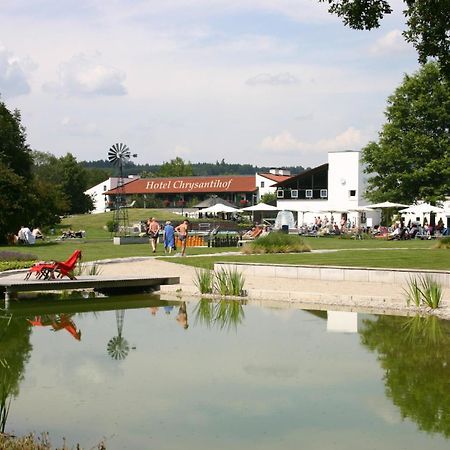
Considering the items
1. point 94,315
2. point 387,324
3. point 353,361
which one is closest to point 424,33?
point 387,324

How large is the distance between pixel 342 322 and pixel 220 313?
2.68m

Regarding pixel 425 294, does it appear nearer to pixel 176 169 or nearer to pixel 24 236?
pixel 24 236

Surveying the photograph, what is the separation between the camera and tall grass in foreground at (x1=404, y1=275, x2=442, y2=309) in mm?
17031

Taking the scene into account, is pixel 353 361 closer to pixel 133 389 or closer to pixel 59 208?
pixel 133 389

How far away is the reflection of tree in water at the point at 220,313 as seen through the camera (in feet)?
54.8

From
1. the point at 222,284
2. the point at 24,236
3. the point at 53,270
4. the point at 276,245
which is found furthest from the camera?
the point at 24,236

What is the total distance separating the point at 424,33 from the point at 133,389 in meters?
9.60

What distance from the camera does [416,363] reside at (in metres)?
12.7

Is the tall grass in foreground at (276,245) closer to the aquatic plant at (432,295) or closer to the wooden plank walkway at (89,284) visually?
the wooden plank walkway at (89,284)

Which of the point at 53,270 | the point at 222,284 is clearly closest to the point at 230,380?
the point at 222,284

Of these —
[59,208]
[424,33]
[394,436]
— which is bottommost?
[394,436]

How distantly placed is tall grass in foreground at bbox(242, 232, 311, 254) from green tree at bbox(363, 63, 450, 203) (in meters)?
22.9

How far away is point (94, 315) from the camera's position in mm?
18109

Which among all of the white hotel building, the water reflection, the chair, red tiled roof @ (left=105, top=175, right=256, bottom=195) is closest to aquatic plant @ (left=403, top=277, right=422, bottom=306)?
the water reflection
